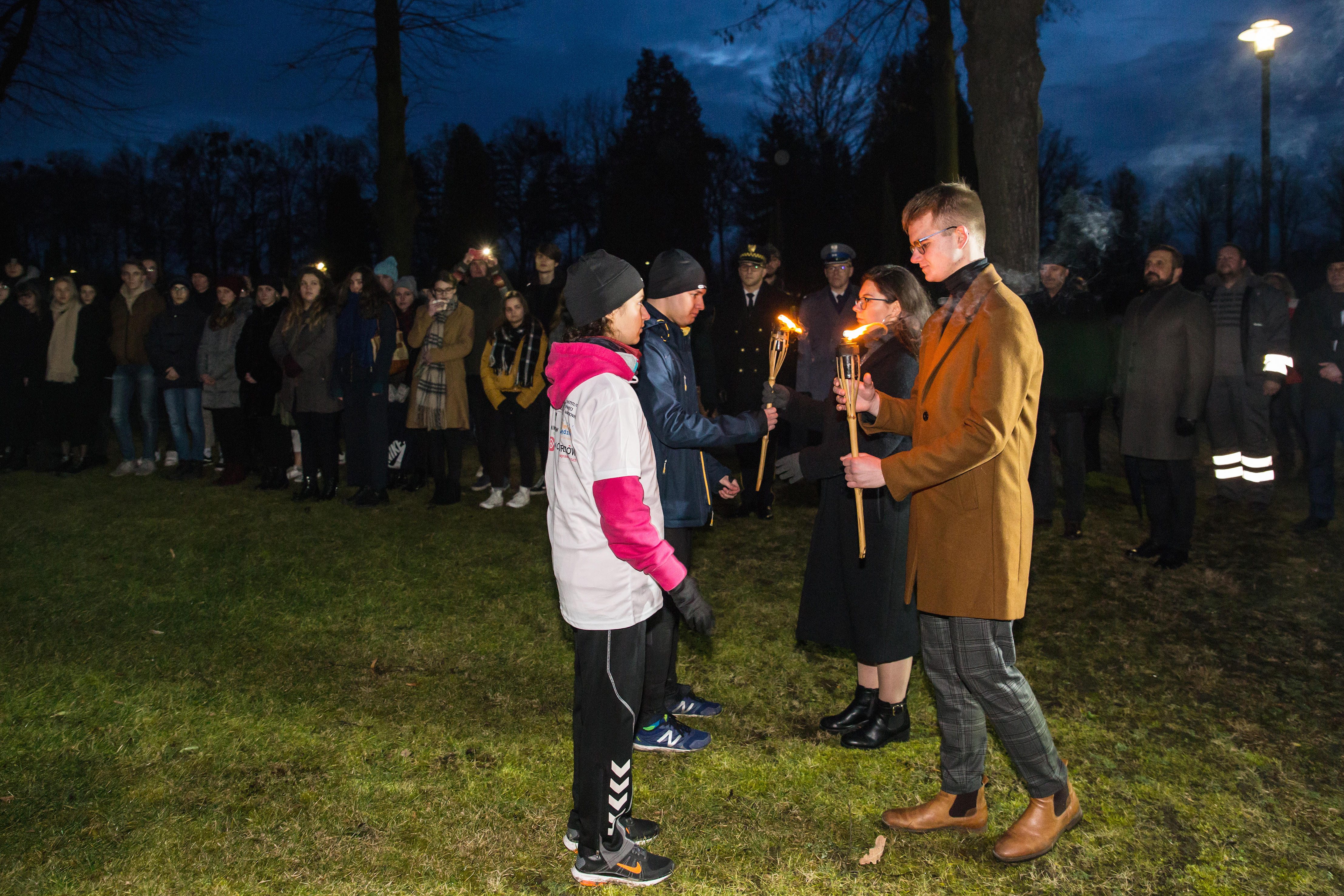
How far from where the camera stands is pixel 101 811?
3584mm

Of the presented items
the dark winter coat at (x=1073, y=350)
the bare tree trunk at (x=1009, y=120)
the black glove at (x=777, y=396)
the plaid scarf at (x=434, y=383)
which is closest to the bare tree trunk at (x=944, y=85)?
the bare tree trunk at (x=1009, y=120)

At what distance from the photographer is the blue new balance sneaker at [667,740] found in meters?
4.15

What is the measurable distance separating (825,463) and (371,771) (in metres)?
2.29

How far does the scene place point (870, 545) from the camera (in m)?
3.90

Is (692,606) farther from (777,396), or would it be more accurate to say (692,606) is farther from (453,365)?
(453,365)

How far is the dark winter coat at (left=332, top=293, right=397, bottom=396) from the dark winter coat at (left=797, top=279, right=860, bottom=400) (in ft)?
12.8

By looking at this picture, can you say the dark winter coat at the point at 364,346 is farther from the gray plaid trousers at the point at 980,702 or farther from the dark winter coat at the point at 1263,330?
the dark winter coat at the point at 1263,330

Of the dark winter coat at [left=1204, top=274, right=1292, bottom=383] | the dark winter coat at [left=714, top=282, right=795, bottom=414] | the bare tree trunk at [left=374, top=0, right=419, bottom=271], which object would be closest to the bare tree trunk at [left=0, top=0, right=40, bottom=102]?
the bare tree trunk at [left=374, top=0, right=419, bottom=271]

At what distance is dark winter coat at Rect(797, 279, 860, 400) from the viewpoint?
805 cm

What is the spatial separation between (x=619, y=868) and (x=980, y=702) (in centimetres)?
134

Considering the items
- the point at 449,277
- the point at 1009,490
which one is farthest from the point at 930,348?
the point at 449,277

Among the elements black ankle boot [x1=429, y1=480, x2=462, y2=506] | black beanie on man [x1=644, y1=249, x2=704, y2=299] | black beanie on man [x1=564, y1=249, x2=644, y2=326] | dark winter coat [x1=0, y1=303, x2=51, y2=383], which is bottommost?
black ankle boot [x1=429, y1=480, x2=462, y2=506]

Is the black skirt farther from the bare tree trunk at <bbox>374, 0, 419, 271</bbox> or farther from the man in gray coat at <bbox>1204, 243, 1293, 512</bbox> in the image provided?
the bare tree trunk at <bbox>374, 0, 419, 271</bbox>

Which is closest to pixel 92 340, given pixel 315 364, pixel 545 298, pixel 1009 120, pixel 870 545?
pixel 315 364
